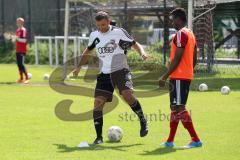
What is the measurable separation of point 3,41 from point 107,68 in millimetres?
29392

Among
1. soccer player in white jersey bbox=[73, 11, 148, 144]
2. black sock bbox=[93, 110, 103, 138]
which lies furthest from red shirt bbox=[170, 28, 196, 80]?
black sock bbox=[93, 110, 103, 138]

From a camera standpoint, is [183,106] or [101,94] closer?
[183,106]

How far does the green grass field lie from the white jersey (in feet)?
4.28

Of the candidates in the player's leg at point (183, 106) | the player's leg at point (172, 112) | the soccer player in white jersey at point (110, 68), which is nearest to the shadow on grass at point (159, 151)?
the player's leg at point (172, 112)

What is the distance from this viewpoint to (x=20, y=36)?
71.7ft

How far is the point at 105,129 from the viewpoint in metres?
11.6

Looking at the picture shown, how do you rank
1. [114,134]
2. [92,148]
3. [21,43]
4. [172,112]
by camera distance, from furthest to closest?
[21,43] < [114,134] < [172,112] < [92,148]

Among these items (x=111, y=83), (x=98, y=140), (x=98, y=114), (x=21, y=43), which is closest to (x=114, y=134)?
(x=98, y=140)

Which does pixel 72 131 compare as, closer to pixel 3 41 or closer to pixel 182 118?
pixel 182 118

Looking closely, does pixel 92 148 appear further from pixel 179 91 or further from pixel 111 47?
pixel 111 47

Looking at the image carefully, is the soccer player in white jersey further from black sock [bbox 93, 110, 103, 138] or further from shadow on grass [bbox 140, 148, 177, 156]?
shadow on grass [bbox 140, 148, 177, 156]

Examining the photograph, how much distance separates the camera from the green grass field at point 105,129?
29.6 feet

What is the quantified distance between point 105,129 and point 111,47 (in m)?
2.05

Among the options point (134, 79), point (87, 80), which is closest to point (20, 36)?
point (87, 80)
